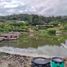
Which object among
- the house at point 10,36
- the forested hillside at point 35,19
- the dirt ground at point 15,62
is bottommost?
the dirt ground at point 15,62

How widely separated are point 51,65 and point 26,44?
2.78 metres

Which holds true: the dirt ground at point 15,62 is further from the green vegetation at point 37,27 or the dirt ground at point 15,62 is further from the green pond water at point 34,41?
the green vegetation at point 37,27

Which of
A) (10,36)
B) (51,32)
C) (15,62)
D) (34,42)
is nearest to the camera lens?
(15,62)

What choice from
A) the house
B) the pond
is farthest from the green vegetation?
the house

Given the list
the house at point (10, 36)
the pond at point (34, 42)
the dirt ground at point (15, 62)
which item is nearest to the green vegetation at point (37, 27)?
the pond at point (34, 42)

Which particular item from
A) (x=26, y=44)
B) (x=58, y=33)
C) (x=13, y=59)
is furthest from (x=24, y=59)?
(x=58, y=33)

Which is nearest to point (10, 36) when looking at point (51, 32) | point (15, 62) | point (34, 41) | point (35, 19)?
point (34, 41)

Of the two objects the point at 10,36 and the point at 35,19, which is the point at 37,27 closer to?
the point at 35,19

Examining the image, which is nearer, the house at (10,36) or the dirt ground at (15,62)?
the dirt ground at (15,62)

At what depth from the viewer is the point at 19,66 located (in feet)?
8.18

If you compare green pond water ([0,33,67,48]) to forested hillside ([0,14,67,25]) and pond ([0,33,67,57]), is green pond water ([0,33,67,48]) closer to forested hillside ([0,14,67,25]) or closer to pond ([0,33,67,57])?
pond ([0,33,67,57])

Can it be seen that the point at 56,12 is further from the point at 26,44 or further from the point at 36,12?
the point at 26,44

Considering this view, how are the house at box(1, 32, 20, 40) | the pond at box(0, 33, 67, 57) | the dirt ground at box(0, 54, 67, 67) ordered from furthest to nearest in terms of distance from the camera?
the house at box(1, 32, 20, 40)
the pond at box(0, 33, 67, 57)
the dirt ground at box(0, 54, 67, 67)

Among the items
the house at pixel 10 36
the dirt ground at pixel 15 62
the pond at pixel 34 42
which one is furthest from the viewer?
the house at pixel 10 36
